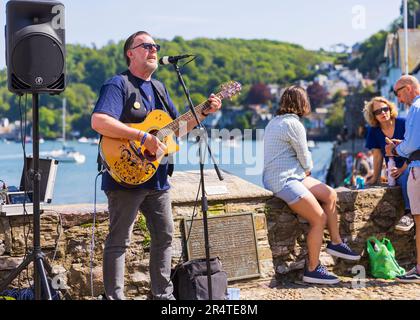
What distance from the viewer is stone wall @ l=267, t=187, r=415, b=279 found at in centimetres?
591

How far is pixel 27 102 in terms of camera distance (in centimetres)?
487

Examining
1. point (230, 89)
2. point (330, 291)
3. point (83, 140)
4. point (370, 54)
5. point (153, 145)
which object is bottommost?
point (330, 291)

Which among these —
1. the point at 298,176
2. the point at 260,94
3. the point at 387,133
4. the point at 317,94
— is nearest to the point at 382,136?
the point at 387,133

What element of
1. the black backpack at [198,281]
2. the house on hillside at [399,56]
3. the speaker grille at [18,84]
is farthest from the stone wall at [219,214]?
the house on hillside at [399,56]

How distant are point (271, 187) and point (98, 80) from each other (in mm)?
83171

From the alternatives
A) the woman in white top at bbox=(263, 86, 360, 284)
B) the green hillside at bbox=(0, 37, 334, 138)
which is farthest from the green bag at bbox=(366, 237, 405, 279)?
the green hillside at bbox=(0, 37, 334, 138)

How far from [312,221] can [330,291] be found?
1.85ft

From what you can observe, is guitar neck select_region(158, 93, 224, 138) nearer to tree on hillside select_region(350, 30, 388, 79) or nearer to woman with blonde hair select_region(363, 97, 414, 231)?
woman with blonde hair select_region(363, 97, 414, 231)

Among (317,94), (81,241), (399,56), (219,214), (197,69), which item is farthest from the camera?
(317,94)

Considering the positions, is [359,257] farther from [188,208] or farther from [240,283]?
[188,208]

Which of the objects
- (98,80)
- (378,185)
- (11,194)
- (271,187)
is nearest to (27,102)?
A: (11,194)

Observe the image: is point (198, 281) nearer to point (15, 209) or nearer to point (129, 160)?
point (129, 160)

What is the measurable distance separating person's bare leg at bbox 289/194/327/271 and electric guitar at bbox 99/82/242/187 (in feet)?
4.48

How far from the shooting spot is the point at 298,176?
5.61 m
